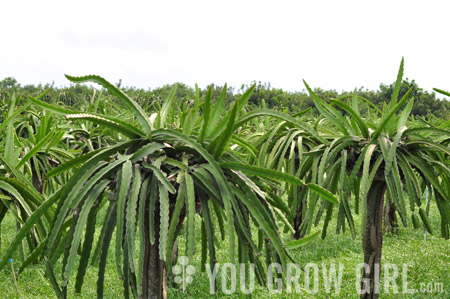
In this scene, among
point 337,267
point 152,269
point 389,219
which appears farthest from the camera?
point 389,219

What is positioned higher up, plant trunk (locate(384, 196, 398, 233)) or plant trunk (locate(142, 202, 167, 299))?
plant trunk (locate(384, 196, 398, 233))

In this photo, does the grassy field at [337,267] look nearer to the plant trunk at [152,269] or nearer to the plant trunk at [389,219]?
the plant trunk at [389,219]

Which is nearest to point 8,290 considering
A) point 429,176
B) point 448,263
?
point 429,176

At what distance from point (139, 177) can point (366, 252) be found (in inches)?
61.3

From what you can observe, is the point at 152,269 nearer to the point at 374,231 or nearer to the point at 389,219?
the point at 374,231

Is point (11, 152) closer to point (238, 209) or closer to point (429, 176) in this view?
point (238, 209)

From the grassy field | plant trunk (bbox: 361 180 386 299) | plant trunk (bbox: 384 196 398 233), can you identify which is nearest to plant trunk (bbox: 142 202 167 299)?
plant trunk (bbox: 361 180 386 299)

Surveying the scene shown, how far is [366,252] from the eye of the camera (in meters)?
2.16

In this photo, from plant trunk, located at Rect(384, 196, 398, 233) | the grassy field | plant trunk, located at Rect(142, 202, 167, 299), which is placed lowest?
the grassy field

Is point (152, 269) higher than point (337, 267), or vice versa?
point (152, 269)

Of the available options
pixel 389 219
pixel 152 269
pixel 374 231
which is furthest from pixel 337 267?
pixel 152 269

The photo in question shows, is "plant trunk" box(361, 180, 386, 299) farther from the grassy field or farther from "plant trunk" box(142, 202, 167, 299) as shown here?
"plant trunk" box(142, 202, 167, 299)

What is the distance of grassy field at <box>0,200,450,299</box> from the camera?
307cm

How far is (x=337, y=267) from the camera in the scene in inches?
146
